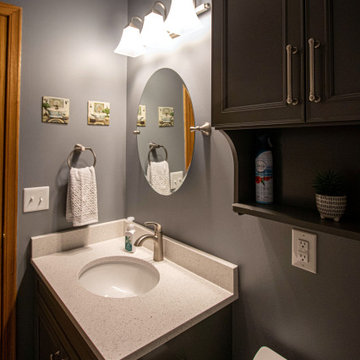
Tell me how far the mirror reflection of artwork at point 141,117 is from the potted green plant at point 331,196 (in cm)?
101

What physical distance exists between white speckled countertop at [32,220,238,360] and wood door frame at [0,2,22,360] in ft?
0.40

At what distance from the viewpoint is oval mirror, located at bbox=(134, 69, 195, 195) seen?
48.8 inches

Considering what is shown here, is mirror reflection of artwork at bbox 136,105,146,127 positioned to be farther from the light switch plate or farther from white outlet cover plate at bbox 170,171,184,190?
the light switch plate

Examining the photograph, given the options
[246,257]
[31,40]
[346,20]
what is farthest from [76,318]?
[31,40]

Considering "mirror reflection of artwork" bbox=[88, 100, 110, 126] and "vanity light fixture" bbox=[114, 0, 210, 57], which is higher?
"vanity light fixture" bbox=[114, 0, 210, 57]

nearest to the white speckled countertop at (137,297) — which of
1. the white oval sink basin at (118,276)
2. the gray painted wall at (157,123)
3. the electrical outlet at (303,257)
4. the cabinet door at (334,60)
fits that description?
the white oval sink basin at (118,276)

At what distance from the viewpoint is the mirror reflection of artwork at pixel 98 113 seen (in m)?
1.54

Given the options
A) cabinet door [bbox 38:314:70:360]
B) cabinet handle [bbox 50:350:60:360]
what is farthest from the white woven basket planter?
cabinet handle [bbox 50:350:60:360]

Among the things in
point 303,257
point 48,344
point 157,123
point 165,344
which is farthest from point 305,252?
point 48,344

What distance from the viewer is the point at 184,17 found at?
3.59ft

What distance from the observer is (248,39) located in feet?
2.37

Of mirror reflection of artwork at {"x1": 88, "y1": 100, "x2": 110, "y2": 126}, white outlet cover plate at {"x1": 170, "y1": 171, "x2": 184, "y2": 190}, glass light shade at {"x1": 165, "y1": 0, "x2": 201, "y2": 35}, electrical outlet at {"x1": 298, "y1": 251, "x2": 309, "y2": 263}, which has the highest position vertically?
glass light shade at {"x1": 165, "y1": 0, "x2": 201, "y2": 35}

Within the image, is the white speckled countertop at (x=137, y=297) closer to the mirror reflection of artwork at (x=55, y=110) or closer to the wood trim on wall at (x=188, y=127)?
the wood trim on wall at (x=188, y=127)

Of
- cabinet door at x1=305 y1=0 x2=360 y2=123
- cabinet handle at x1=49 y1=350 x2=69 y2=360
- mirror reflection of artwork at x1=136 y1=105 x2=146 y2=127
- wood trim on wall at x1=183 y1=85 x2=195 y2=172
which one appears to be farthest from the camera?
mirror reflection of artwork at x1=136 y1=105 x2=146 y2=127
